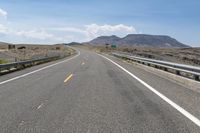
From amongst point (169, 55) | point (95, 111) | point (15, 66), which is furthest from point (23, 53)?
point (95, 111)

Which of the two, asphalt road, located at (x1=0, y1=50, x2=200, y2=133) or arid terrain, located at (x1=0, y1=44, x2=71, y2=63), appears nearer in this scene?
asphalt road, located at (x1=0, y1=50, x2=200, y2=133)

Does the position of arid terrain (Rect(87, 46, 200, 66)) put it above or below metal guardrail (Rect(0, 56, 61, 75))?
below

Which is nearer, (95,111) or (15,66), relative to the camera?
(95,111)

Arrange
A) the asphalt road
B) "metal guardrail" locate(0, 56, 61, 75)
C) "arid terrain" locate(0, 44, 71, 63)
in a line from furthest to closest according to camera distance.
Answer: "arid terrain" locate(0, 44, 71, 63), "metal guardrail" locate(0, 56, 61, 75), the asphalt road

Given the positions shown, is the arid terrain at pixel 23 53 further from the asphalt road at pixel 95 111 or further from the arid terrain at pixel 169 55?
the asphalt road at pixel 95 111

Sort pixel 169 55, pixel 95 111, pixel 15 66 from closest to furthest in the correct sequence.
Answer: pixel 95 111, pixel 15 66, pixel 169 55

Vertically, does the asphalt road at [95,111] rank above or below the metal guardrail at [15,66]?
above

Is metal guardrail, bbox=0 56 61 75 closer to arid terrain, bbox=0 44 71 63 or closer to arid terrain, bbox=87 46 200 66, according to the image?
arid terrain, bbox=0 44 71 63

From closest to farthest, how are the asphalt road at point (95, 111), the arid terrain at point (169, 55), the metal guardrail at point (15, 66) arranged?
the asphalt road at point (95, 111) → the metal guardrail at point (15, 66) → the arid terrain at point (169, 55)

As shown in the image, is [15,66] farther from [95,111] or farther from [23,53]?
[23,53]

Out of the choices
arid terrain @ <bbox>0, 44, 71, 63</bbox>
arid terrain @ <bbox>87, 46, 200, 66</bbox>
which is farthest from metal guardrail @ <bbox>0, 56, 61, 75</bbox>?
arid terrain @ <bbox>87, 46, 200, 66</bbox>

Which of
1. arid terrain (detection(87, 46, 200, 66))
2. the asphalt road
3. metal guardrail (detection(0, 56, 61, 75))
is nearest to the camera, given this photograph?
the asphalt road

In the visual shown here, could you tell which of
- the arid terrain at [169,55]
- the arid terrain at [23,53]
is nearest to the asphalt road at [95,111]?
the arid terrain at [23,53]

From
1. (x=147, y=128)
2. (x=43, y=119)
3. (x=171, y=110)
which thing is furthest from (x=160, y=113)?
(x=43, y=119)
